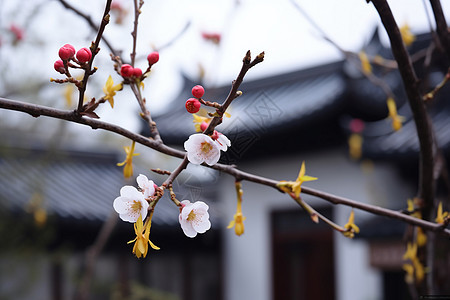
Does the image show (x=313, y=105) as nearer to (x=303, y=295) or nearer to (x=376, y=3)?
(x=303, y=295)

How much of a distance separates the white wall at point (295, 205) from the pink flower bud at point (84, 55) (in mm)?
4261

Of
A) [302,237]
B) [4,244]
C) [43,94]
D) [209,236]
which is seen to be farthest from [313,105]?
[4,244]

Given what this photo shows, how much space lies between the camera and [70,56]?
2.23ft

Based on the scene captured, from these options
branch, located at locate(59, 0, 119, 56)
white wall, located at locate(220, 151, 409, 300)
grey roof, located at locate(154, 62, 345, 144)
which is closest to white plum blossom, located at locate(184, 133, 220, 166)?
branch, located at locate(59, 0, 119, 56)

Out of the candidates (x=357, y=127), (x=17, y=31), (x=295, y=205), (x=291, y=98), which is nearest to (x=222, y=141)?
(x=17, y=31)

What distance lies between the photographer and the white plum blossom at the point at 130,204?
2.00 feet

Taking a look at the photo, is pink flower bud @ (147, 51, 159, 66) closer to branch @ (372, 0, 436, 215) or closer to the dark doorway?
branch @ (372, 0, 436, 215)

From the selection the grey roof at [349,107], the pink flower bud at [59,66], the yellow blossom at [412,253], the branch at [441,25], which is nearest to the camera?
the pink flower bud at [59,66]

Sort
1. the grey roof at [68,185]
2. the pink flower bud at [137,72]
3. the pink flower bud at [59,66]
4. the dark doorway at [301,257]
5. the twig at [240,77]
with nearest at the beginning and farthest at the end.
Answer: the twig at [240,77], the pink flower bud at [59,66], the pink flower bud at [137,72], the grey roof at [68,185], the dark doorway at [301,257]

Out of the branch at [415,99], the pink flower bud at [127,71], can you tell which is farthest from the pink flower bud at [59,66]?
the branch at [415,99]

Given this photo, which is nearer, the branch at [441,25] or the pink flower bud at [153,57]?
the pink flower bud at [153,57]

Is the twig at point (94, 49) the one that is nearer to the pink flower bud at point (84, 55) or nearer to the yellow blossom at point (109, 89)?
the pink flower bud at point (84, 55)

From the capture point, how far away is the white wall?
5418 mm

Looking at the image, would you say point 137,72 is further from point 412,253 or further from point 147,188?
point 412,253
